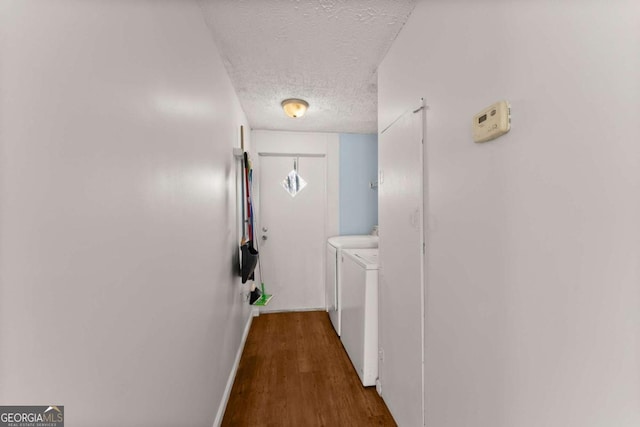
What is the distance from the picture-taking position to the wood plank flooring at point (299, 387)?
5.65ft

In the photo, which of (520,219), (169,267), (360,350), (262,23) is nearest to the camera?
(520,219)

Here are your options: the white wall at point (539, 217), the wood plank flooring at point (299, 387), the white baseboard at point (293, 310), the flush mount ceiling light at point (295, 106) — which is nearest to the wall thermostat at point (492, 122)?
the white wall at point (539, 217)

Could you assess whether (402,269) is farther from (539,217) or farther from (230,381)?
(230,381)

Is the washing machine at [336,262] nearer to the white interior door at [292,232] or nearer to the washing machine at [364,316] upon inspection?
the white interior door at [292,232]

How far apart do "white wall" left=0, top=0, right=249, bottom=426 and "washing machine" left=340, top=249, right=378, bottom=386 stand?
117 centimetres

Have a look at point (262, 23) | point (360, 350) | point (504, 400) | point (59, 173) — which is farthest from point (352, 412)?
point (262, 23)

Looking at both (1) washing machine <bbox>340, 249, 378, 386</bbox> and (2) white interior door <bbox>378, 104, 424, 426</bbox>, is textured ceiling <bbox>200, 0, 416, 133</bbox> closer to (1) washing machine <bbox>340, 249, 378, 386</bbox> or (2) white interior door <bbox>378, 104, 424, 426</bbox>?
(2) white interior door <bbox>378, 104, 424, 426</bbox>

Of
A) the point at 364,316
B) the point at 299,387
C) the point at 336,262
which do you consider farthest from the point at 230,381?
the point at 336,262

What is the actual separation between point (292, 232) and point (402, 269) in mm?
2236

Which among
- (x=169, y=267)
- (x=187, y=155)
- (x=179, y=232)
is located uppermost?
(x=187, y=155)

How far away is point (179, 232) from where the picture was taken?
1.11 metres

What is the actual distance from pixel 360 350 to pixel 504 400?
1341 millimetres

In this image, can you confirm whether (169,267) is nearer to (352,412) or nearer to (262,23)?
(262,23)

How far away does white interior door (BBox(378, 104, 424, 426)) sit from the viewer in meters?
1.35
